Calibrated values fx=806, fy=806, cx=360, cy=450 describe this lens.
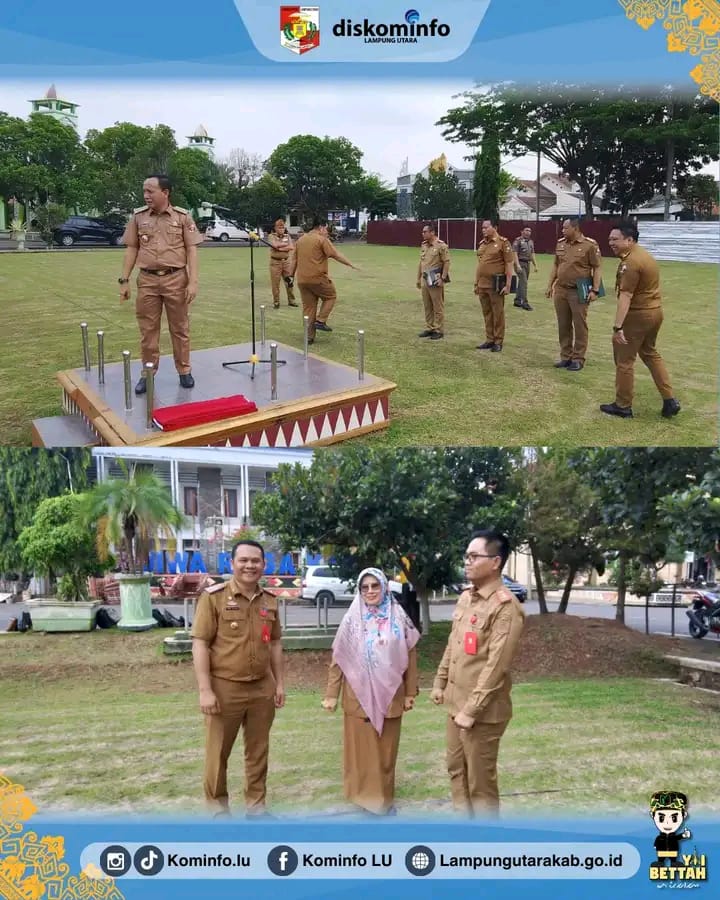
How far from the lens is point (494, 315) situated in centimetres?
656

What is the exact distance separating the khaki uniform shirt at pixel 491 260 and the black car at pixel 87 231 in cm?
273

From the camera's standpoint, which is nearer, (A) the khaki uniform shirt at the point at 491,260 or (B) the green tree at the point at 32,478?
(B) the green tree at the point at 32,478

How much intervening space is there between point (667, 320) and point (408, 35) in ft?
14.7

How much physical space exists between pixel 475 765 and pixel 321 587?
7.92ft

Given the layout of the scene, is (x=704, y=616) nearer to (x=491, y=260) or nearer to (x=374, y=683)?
(x=491, y=260)

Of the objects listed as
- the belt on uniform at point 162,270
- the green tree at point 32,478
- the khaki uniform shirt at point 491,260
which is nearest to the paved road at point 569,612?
the green tree at point 32,478

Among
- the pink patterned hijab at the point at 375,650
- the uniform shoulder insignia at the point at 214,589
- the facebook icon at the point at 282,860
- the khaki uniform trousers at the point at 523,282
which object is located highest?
the khaki uniform trousers at the point at 523,282

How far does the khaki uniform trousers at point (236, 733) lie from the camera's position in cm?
314

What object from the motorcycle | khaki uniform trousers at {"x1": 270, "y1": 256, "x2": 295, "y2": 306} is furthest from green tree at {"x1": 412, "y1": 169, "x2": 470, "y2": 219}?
the motorcycle

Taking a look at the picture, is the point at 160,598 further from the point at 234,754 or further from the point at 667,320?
the point at 667,320

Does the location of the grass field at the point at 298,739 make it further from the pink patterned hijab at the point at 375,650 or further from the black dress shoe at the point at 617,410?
the black dress shoe at the point at 617,410

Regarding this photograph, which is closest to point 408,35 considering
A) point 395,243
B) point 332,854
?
point 395,243

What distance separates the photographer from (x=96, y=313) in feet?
25.7

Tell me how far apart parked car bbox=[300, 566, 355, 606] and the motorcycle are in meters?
4.91
